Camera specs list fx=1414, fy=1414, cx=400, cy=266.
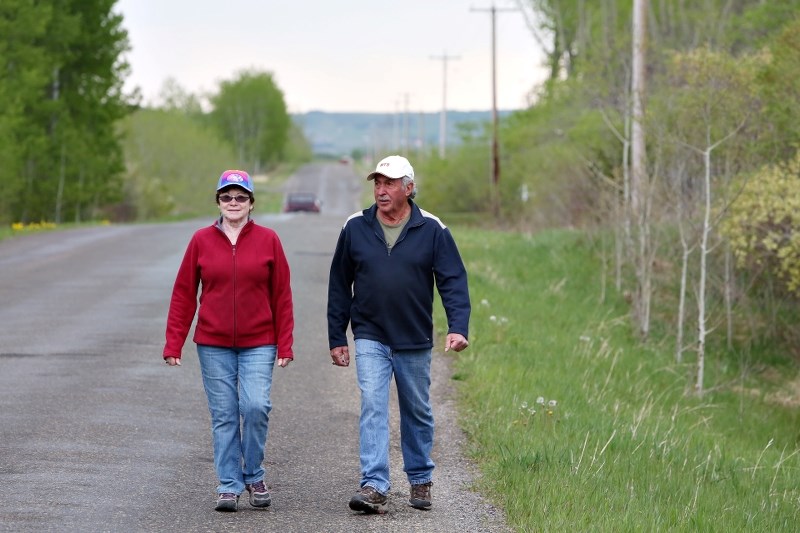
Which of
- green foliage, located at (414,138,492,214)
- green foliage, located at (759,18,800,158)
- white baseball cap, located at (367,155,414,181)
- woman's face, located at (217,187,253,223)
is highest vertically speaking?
green foliage, located at (759,18,800,158)

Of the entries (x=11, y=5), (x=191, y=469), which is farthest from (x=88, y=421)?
(x=11, y=5)

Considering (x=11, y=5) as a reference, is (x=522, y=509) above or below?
below

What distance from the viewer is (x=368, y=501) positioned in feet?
23.9

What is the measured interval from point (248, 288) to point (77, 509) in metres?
1.41

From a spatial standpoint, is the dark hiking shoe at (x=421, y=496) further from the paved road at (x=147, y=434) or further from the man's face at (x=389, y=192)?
the man's face at (x=389, y=192)

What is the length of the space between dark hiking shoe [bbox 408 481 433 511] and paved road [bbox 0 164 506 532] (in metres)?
0.08

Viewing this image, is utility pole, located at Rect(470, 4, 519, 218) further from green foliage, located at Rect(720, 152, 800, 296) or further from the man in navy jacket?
the man in navy jacket

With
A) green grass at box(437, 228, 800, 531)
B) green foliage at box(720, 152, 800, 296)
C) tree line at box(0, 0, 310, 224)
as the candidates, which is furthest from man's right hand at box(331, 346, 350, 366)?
tree line at box(0, 0, 310, 224)

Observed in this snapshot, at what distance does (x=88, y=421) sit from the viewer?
980 centimetres

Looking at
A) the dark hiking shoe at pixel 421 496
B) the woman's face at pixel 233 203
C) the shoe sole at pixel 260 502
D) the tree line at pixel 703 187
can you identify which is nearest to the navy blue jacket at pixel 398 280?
the woman's face at pixel 233 203

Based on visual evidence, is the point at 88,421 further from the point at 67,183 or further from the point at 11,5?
the point at 67,183

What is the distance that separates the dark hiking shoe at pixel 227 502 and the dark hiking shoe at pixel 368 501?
0.61m

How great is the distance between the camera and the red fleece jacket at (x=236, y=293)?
7.36 meters

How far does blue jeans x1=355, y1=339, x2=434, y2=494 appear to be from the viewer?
739 centimetres
